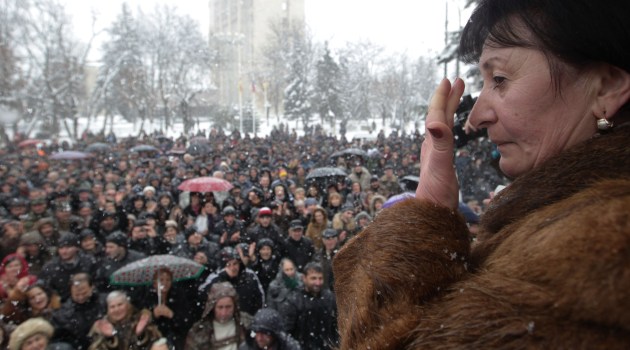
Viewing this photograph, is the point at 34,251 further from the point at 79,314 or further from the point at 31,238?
the point at 79,314

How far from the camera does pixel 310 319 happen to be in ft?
14.2

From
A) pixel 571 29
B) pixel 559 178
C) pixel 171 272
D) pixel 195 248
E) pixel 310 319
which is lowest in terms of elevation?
pixel 310 319

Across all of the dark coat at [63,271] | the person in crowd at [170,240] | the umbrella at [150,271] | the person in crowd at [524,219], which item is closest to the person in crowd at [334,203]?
the person in crowd at [170,240]

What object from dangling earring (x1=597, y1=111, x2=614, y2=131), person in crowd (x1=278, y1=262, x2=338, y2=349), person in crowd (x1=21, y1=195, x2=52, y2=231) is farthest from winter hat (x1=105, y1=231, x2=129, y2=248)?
dangling earring (x1=597, y1=111, x2=614, y2=131)

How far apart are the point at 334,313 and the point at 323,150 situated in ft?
58.2

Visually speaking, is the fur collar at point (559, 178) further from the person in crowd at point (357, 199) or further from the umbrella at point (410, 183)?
the person in crowd at point (357, 199)

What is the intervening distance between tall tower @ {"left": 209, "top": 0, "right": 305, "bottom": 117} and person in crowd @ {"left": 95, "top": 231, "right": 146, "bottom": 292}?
5276 centimetres

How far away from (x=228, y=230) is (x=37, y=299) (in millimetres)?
3140

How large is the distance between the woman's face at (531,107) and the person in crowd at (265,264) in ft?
15.4

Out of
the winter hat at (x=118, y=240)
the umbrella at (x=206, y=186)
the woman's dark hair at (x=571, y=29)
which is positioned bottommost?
the winter hat at (x=118, y=240)

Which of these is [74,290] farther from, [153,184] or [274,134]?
[274,134]

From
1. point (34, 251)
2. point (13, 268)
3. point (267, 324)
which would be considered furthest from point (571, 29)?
point (34, 251)

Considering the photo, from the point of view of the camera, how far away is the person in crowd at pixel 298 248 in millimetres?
5988

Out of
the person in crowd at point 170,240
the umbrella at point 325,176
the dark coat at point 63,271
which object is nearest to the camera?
the dark coat at point 63,271
